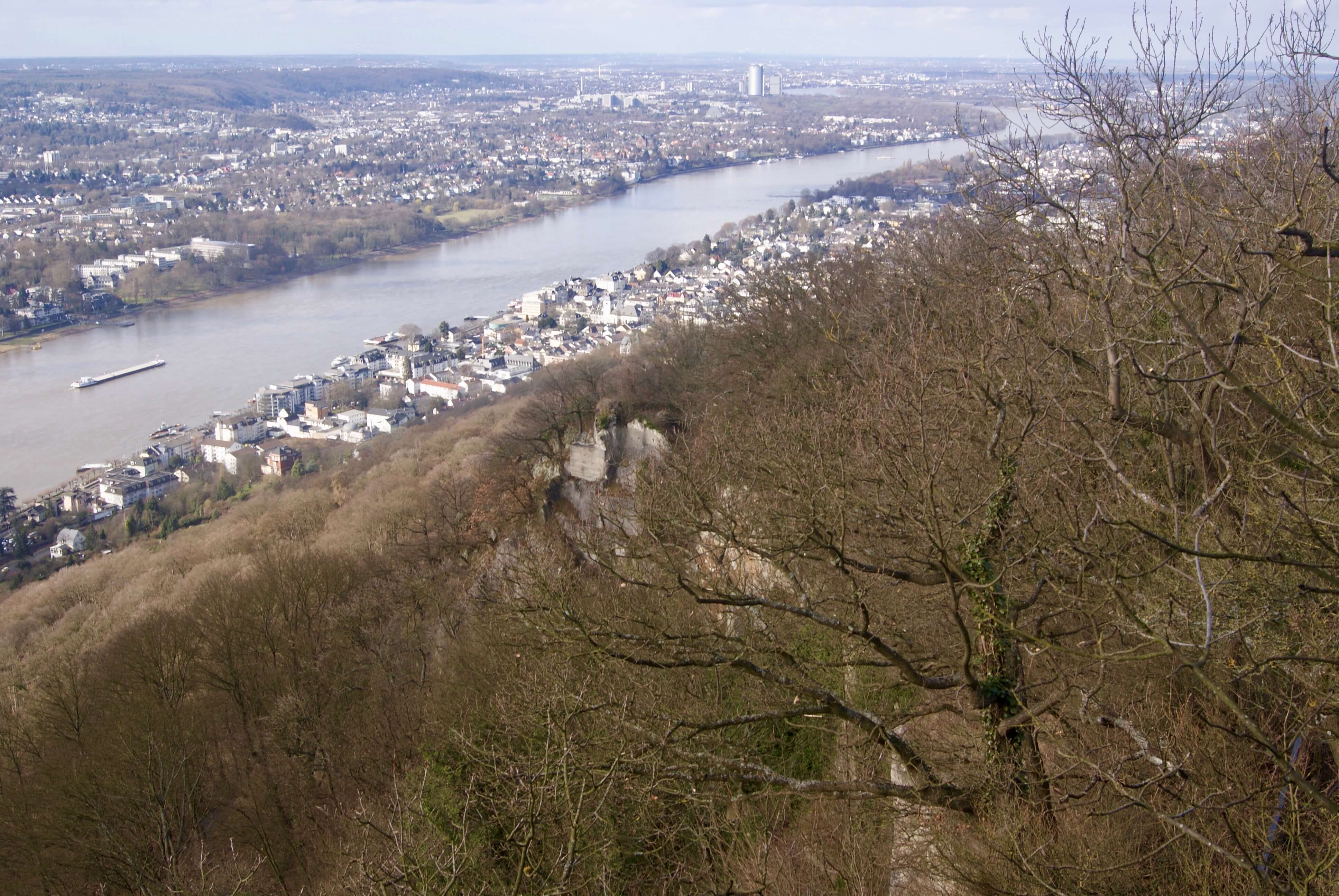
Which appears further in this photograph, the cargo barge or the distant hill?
the distant hill

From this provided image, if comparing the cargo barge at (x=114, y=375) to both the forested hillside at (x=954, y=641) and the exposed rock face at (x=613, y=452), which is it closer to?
the exposed rock face at (x=613, y=452)

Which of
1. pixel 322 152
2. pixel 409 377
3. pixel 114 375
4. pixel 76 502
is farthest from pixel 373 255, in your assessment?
pixel 322 152

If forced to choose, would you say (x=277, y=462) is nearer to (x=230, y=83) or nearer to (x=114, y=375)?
(x=114, y=375)

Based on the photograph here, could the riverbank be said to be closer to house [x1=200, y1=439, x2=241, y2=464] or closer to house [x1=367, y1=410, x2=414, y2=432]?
house [x1=200, y1=439, x2=241, y2=464]

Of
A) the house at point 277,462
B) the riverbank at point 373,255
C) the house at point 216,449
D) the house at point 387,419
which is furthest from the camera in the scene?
the riverbank at point 373,255

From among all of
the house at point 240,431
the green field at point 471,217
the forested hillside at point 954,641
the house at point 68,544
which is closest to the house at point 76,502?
the house at point 68,544

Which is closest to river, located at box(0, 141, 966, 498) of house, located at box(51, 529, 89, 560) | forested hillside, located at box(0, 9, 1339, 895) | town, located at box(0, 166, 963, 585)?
town, located at box(0, 166, 963, 585)

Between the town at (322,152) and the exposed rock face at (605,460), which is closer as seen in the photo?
the exposed rock face at (605,460)
